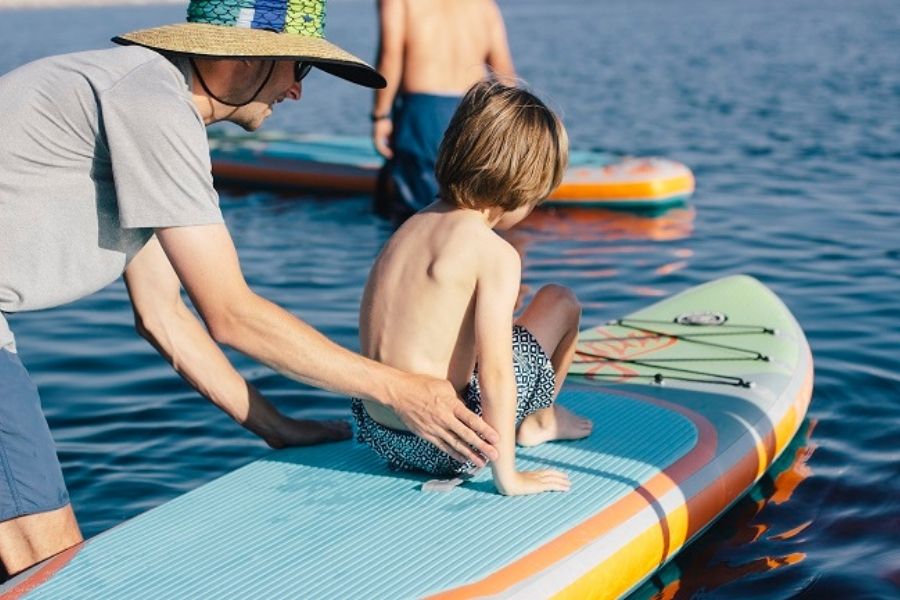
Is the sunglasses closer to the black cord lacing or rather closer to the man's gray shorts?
the man's gray shorts

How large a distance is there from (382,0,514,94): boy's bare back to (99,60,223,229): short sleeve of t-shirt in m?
4.53

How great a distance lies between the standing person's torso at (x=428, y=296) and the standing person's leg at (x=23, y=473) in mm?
948

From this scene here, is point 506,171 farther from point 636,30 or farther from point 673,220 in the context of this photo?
point 636,30

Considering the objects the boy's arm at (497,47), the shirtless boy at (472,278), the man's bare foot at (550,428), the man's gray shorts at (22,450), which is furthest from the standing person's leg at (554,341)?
the boy's arm at (497,47)

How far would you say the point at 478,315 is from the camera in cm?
327

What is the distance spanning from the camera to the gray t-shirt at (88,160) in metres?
2.65

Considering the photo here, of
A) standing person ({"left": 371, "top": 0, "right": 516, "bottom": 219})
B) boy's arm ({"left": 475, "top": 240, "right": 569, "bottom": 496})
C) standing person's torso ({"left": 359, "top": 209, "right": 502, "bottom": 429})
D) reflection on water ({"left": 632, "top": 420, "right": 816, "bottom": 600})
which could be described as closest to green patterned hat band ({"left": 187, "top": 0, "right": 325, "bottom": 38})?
standing person's torso ({"left": 359, "top": 209, "right": 502, "bottom": 429})

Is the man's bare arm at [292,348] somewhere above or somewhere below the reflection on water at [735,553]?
above

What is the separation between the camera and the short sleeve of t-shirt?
104 inches

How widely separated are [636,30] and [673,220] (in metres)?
21.6

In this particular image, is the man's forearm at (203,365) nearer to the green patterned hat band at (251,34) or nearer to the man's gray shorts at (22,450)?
the man's gray shorts at (22,450)

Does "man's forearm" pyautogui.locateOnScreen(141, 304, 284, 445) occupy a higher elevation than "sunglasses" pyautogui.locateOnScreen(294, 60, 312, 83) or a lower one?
lower

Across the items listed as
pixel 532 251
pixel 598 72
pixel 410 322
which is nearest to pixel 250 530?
pixel 410 322

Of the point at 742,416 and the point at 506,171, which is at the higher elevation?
the point at 506,171
